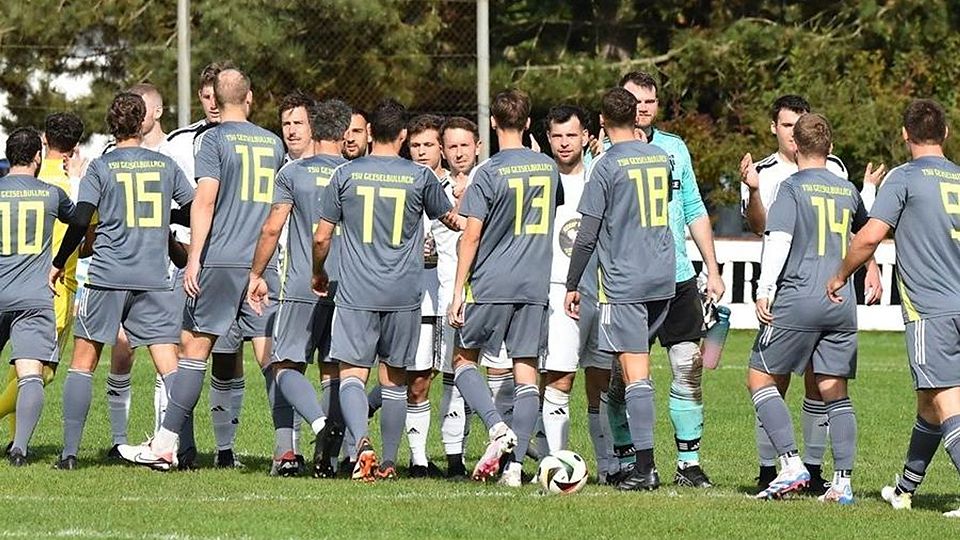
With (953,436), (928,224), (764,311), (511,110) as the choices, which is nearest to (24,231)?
(511,110)

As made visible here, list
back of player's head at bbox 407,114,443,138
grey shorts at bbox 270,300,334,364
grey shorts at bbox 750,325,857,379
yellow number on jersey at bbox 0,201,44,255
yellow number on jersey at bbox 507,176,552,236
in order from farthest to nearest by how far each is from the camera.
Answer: back of player's head at bbox 407,114,443,138 → yellow number on jersey at bbox 0,201,44,255 → grey shorts at bbox 270,300,334,364 → yellow number on jersey at bbox 507,176,552,236 → grey shorts at bbox 750,325,857,379

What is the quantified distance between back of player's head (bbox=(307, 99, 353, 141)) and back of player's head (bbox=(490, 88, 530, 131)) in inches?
36.1

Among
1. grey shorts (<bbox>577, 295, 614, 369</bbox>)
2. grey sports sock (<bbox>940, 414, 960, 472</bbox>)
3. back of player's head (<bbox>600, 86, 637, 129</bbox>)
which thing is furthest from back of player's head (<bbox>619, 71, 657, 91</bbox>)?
grey sports sock (<bbox>940, 414, 960, 472</bbox>)

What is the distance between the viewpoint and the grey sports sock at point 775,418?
10.0 m

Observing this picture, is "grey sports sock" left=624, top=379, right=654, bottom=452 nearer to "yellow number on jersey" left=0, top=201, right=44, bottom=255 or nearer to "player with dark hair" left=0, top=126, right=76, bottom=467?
"player with dark hair" left=0, top=126, right=76, bottom=467

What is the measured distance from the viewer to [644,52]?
3016 cm

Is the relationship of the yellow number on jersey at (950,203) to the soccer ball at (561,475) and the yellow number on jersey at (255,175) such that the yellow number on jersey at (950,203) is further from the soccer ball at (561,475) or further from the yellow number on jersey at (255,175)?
the yellow number on jersey at (255,175)

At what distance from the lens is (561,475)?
33.8 feet

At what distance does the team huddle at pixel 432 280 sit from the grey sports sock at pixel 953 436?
0.52 ft

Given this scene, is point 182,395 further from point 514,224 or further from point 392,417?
point 514,224

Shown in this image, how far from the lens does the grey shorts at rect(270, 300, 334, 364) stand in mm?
11008

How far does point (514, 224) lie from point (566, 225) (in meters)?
0.72

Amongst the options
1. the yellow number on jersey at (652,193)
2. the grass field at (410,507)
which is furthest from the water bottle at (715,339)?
the yellow number on jersey at (652,193)

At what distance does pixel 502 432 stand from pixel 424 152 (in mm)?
2213
